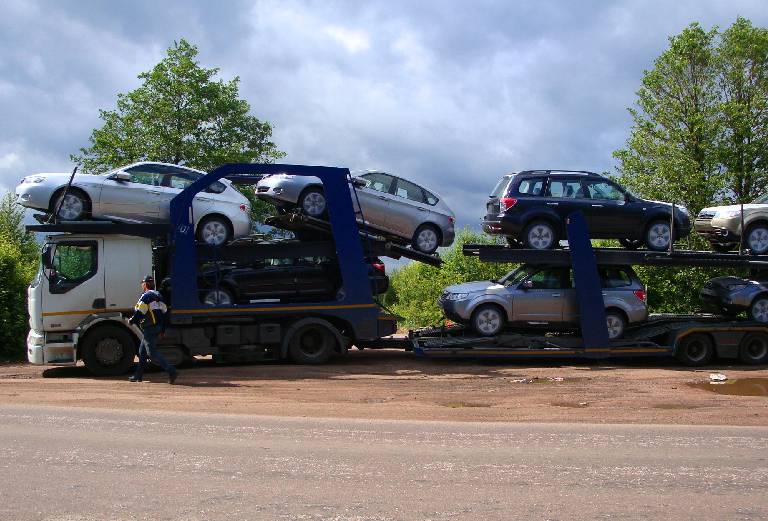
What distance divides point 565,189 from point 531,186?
695 millimetres

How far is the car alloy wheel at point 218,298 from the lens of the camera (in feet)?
46.3

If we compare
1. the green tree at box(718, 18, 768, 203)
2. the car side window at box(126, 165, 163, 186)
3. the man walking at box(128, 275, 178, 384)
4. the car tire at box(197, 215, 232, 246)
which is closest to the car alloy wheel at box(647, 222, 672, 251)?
the car tire at box(197, 215, 232, 246)

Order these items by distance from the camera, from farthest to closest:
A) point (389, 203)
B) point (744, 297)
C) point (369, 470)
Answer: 1. point (744, 297)
2. point (389, 203)
3. point (369, 470)

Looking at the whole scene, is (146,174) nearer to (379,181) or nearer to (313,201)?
(313,201)

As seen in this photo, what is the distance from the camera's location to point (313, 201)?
14711 mm

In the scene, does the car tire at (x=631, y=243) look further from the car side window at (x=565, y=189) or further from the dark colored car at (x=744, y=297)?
the dark colored car at (x=744, y=297)

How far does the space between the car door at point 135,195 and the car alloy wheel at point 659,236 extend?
9.38 metres

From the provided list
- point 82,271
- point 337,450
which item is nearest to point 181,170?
point 82,271

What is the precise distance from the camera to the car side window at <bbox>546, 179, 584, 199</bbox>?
595 inches

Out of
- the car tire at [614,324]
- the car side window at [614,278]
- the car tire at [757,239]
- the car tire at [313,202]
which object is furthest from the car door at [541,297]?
the car tire at [313,202]

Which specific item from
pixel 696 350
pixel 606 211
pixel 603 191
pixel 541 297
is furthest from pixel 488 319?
pixel 696 350

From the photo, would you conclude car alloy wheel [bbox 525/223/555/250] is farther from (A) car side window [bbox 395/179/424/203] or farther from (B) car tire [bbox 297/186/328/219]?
(B) car tire [bbox 297/186/328/219]

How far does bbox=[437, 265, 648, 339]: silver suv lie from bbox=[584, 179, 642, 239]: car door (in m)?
0.76

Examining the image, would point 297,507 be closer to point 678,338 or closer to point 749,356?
point 678,338
